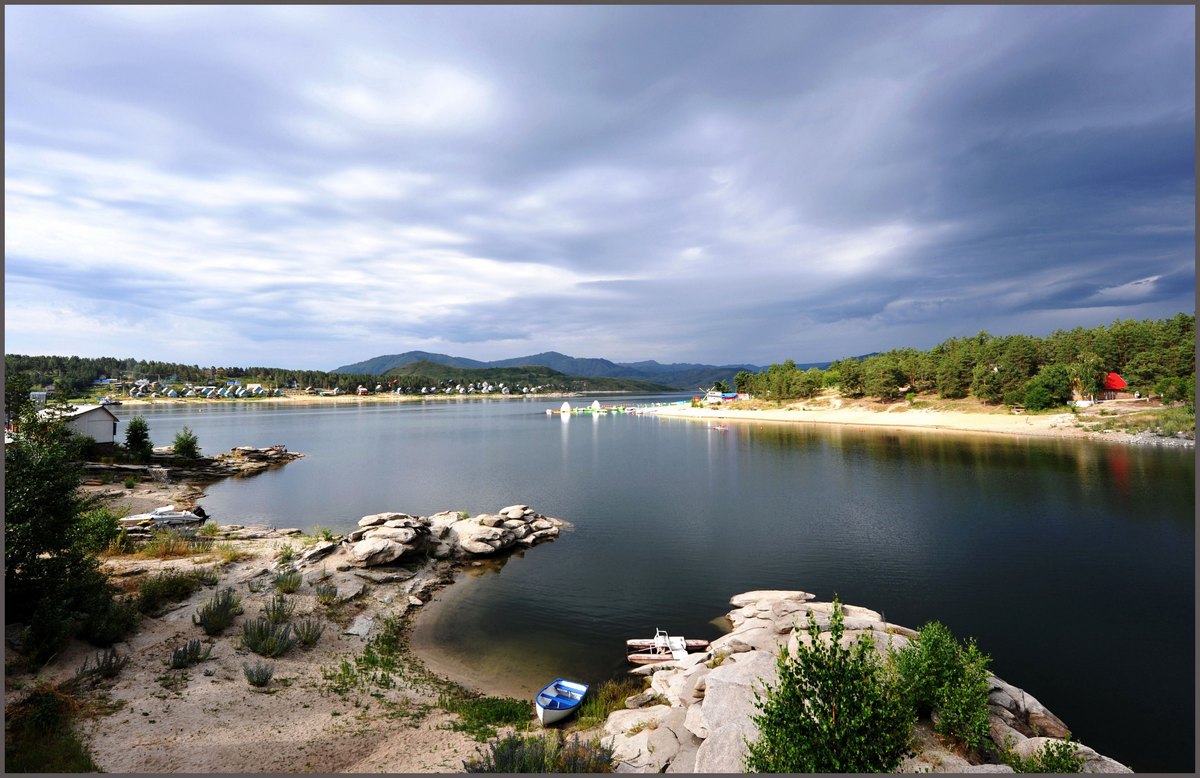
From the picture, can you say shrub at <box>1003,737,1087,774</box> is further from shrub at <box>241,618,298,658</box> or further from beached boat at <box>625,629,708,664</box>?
shrub at <box>241,618,298,658</box>

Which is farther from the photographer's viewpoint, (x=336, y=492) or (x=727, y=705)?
(x=336, y=492)

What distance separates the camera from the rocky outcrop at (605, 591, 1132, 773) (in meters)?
10.3

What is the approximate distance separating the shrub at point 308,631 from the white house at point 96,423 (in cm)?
3986

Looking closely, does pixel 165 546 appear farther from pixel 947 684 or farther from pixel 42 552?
pixel 947 684

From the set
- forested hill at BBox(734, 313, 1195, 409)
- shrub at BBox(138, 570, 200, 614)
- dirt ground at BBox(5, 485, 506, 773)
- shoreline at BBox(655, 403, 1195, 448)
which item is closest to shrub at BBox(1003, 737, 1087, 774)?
dirt ground at BBox(5, 485, 506, 773)

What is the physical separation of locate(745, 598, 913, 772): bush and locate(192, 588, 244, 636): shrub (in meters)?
17.0

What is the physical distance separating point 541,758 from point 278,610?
42.3 feet

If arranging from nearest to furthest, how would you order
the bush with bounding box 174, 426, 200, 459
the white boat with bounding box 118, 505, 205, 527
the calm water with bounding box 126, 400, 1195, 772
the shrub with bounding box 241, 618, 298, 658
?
the shrub with bounding box 241, 618, 298, 658, the calm water with bounding box 126, 400, 1195, 772, the white boat with bounding box 118, 505, 205, 527, the bush with bounding box 174, 426, 200, 459

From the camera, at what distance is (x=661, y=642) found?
18734 mm

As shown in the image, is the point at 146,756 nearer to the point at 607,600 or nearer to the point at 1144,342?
the point at 607,600

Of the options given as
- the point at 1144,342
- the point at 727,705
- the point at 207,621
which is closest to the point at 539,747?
the point at 727,705

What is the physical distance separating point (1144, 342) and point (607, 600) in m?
109

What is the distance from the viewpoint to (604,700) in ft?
50.4

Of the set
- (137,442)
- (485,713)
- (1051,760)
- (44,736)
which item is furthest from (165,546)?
(137,442)
